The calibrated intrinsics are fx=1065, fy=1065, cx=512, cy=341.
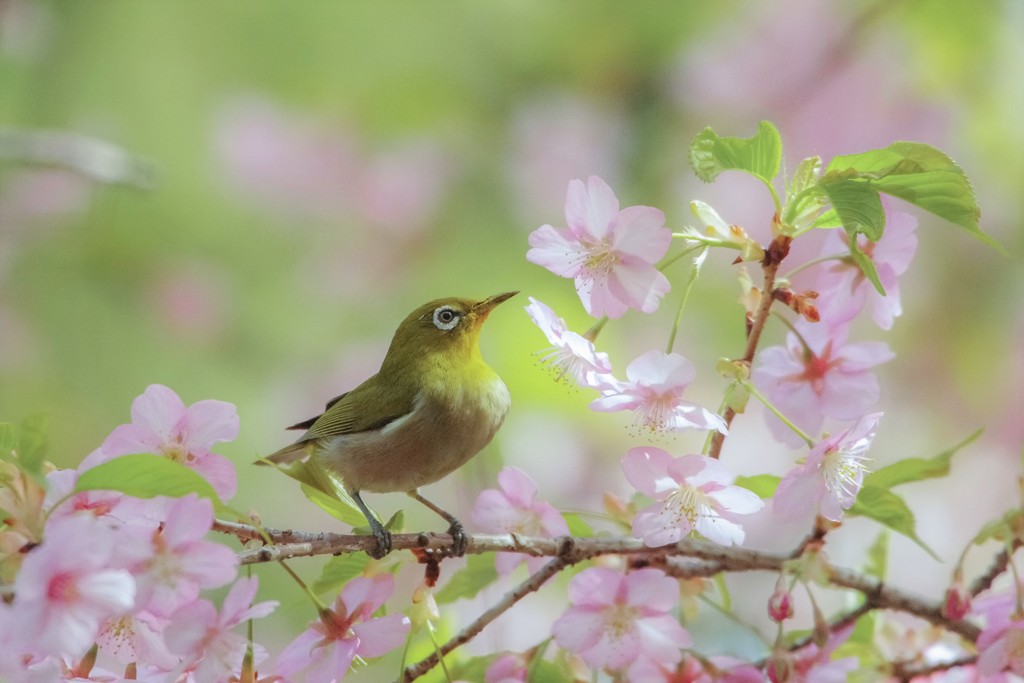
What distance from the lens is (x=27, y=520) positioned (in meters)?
0.98

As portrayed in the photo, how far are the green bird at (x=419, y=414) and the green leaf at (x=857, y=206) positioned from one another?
0.65 m

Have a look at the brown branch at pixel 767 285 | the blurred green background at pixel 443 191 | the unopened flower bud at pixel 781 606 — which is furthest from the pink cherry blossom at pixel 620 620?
the blurred green background at pixel 443 191

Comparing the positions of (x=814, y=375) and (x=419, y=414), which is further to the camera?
(x=419, y=414)

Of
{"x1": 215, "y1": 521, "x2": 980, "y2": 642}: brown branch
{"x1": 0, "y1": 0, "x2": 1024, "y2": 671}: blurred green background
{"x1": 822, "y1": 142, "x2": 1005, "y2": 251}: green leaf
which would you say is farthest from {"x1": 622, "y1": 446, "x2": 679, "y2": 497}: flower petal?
{"x1": 0, "y1": 0, "x2": 1024, "y2": 671}: blurred green background

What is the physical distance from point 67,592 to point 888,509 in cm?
89

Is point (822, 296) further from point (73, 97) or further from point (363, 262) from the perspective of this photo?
point (73, 97)

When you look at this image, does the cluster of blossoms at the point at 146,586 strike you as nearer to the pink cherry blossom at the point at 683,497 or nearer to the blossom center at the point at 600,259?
the pink cherry blossom at the point at 683,497

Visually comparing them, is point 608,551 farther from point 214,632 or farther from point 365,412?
point 365,412

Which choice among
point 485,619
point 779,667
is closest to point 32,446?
point 485,619

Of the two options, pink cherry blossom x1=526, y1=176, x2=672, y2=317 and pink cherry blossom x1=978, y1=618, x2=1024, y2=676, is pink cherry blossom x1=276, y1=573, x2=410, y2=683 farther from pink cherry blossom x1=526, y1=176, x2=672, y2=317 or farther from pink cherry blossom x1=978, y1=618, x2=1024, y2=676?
pink cherry blossom x1=978, y1=618, x2=1024, y2=676

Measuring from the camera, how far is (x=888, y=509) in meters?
1.25


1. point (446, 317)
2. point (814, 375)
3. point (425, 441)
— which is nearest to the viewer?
point (814, 375)

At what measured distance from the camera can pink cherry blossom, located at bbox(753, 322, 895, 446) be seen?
1.34 metres

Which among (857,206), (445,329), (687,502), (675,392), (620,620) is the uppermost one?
(445,329)
